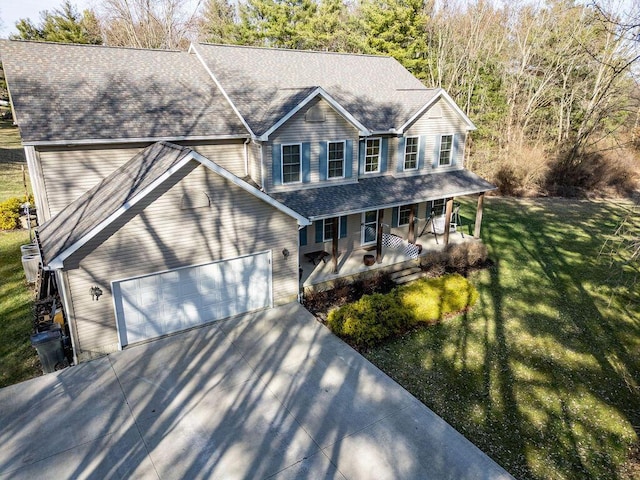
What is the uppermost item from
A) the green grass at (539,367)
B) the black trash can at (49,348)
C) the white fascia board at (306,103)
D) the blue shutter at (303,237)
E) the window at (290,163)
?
the white fascia board at (306,103)

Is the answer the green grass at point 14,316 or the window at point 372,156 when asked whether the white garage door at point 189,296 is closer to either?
the green grass at point 14,316

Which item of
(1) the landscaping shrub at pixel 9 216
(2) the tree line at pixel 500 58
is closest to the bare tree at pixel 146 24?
(2) the tree line at pixel 500 58

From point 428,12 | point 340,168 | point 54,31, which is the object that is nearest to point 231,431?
point 340,168

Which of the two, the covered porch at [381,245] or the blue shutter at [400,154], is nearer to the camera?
the covered porch at [381,245]

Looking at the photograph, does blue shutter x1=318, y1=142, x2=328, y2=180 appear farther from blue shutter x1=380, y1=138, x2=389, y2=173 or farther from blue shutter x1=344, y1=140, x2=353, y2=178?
blue shutter x1=380, y1=138, x2=389, y2=173

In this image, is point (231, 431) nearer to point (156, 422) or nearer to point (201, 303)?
point (156, 422)

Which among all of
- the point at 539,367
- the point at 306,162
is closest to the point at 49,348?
the point at 306,162
